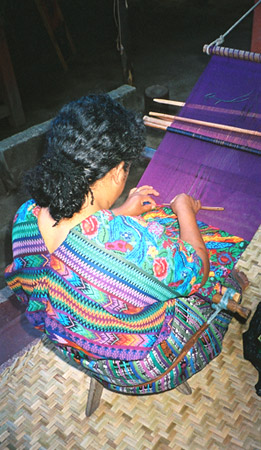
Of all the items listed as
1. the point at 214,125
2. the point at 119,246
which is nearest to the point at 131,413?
the point at 119,246

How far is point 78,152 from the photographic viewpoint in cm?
122

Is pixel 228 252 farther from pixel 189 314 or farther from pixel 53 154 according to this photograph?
pixel 53 154

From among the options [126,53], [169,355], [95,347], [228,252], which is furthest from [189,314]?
[126,53]

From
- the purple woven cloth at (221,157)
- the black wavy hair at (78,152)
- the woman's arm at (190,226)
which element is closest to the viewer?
the black wavy hair at (78,152)

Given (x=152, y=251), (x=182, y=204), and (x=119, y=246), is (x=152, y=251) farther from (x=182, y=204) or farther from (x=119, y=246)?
(x=182, y=204)

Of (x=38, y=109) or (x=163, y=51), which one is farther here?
(x=163, y=51)

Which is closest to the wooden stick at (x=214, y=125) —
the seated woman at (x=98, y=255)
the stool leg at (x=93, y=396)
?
the seated woman at (x=98, y=255)

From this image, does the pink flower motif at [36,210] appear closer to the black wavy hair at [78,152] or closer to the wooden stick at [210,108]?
the black wavy hair at [78,152]

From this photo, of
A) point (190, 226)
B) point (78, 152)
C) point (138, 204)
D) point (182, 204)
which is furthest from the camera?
point (138, 204)

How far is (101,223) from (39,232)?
0.84 ft

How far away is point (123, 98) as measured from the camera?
4.62 meters

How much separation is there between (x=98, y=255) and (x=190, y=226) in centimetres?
48

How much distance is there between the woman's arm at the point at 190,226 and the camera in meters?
1.42

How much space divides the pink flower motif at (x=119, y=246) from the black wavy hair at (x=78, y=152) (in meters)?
0.16
